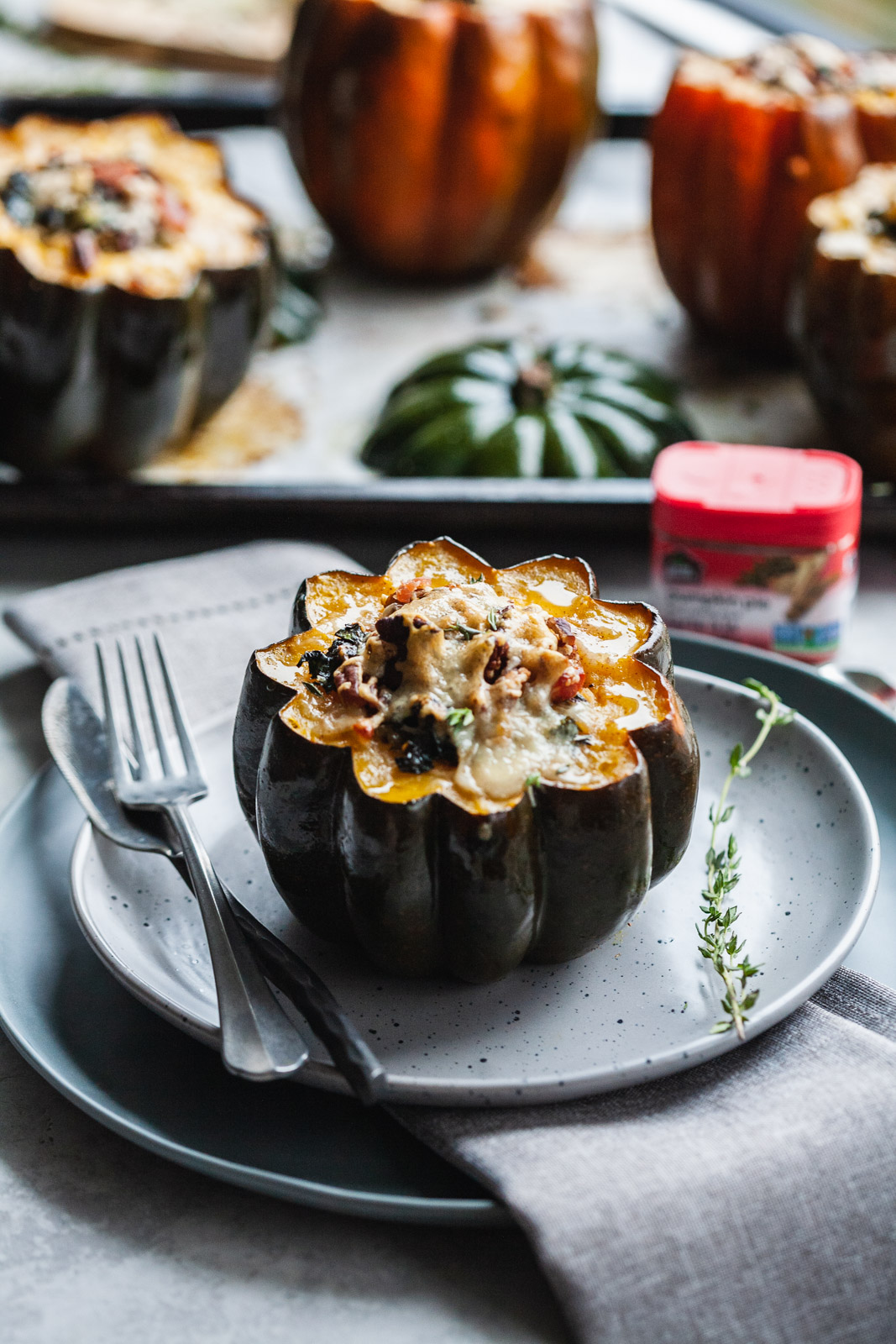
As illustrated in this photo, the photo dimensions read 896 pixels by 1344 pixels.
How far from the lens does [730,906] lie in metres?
1.32

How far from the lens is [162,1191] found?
1.15 meters

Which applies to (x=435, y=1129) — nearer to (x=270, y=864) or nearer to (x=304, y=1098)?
(x=304, y=1098)

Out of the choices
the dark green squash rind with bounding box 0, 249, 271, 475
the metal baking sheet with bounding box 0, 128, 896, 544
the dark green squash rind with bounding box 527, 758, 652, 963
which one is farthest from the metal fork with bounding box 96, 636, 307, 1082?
the dark green squash rind with bounding box 0, 249, 271, 475

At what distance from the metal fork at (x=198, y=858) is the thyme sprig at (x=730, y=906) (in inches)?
13.9

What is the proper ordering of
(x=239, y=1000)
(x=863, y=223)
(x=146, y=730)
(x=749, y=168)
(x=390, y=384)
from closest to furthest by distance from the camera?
(x=239, y=1000), (x=146, y=730), (x=863, y=223), (x=749, y=168), (x=390, y=384)

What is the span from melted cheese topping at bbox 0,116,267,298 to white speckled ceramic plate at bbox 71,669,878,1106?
1.07 m

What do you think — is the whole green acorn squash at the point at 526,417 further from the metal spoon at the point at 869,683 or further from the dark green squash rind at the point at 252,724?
the dark green squash rind at the point at 252,724

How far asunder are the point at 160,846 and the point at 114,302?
1.16 meters

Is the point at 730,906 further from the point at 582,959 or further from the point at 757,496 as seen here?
the point at 757,496

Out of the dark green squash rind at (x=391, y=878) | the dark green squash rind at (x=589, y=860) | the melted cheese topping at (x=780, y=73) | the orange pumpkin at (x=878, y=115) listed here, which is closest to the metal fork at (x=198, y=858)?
the dark green squash rind at (x=391, y=878)

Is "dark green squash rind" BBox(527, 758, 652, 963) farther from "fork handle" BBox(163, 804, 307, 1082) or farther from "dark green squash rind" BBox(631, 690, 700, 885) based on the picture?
"fork handle" BBox(163, 804, 307, 1082)

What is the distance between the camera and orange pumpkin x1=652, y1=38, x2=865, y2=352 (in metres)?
2.68

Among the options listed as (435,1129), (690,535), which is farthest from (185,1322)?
(690,535)

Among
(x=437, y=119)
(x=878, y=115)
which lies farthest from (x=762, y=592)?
(x=437, y=119)
